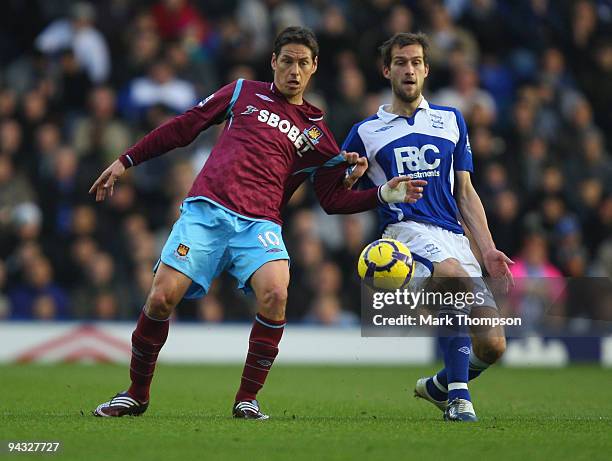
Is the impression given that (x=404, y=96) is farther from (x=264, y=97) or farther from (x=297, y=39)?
(x=264, y=97)

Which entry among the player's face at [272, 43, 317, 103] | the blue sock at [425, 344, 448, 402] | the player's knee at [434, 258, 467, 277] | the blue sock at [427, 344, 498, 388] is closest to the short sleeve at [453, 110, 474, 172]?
the player's knee at [434, 258, 467, 277]

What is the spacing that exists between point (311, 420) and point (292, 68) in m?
2.30

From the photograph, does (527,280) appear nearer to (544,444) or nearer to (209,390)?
(209,390)

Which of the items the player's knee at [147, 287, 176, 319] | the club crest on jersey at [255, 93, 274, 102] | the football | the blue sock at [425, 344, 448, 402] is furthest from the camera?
the blue sock at [425, 344, 448, 402]

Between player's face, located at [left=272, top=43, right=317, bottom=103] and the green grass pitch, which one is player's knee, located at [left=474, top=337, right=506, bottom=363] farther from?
player's face, located at [left=272, top=43, right=317, bottom=103]

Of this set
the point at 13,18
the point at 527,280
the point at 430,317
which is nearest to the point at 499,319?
the point at 430,317

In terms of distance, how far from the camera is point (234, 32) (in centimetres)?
1728

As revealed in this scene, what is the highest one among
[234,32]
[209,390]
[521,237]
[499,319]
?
[234,32]

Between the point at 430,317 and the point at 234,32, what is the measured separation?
9.37 m

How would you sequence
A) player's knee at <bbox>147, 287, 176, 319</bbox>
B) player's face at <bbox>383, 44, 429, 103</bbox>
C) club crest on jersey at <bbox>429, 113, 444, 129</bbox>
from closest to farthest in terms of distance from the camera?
player's knee at <bbox>147, 287, 176, 319</bbox>
player's face at <bbox>383, 44, 429, 103</bbox>
club crest on jersey at <bbox>429, 113, 444, 129</bbox>

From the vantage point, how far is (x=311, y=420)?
309 inches

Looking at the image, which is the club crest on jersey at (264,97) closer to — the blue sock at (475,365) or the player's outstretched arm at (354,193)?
the player's outstretched arm at (354,193)

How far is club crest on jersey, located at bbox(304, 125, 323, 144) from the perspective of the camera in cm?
816

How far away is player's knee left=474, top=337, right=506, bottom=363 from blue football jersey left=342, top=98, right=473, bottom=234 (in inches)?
31.8
